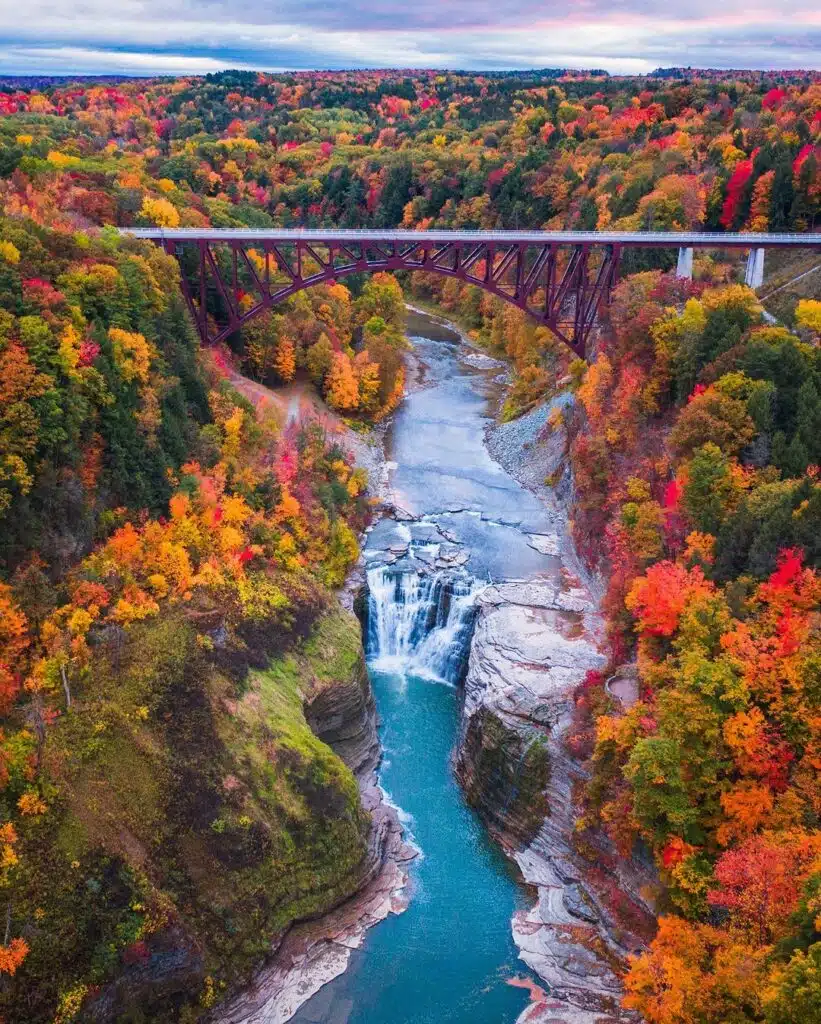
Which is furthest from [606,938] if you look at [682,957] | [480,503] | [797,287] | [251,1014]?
[797,287]

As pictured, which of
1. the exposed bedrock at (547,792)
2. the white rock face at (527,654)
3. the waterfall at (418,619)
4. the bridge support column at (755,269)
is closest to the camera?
the exposed bedrock at (547,792)

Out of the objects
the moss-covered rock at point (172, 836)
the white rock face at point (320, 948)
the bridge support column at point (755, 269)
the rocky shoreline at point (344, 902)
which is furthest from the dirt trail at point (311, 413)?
the white rock face at point (320, 948)

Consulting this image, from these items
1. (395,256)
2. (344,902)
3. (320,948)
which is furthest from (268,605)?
(395,256)

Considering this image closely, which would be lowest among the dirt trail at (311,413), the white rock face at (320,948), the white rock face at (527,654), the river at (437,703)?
the white rock face at (320,948)

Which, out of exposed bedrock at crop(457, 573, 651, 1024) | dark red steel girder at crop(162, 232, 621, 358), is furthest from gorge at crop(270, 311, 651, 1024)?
dark red steel girder at crop(162, 232, 621, 358)

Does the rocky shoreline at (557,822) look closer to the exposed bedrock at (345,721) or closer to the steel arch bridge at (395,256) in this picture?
the exposed bedrock at (345,721)

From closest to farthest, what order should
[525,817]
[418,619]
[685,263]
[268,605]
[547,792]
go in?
[547,792] → [525,817] → [268,605] → [418,619] → [685,263]

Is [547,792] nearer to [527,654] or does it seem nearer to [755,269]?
[527,654]
